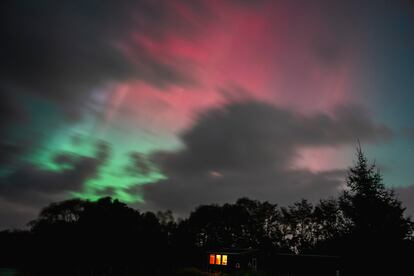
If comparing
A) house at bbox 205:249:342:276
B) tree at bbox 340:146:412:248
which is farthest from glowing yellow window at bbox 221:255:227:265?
tree at bbox 340:146:412:248

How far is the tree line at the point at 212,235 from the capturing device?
2331 centimetres

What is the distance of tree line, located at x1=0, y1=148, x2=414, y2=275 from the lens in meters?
23.3

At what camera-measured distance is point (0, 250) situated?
2189 inches

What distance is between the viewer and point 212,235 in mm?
77438

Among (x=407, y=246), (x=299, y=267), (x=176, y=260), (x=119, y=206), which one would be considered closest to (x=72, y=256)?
(x=119, y=206)

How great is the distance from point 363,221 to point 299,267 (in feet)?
47.3

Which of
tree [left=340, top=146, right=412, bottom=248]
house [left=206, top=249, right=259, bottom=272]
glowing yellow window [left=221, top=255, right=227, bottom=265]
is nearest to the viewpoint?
tree [left=340, top=146, right=412, bottom=248]

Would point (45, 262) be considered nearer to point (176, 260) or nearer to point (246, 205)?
point (176, 260)

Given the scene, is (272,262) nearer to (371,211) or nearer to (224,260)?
(224,260)

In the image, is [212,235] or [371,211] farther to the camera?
[212,235]

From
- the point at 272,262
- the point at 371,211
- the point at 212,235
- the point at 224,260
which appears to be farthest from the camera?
the point at 212,235

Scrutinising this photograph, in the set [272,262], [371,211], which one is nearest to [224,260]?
[272,262]

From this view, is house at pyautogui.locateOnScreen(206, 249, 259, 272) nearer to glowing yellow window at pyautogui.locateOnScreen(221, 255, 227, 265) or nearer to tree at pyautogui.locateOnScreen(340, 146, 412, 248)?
glowing yellow window at pyautogui.locateOnScreen(221, 255, 227, 265)

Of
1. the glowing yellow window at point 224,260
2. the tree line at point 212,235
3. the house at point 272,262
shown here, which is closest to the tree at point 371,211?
the tree line at point 212,235
